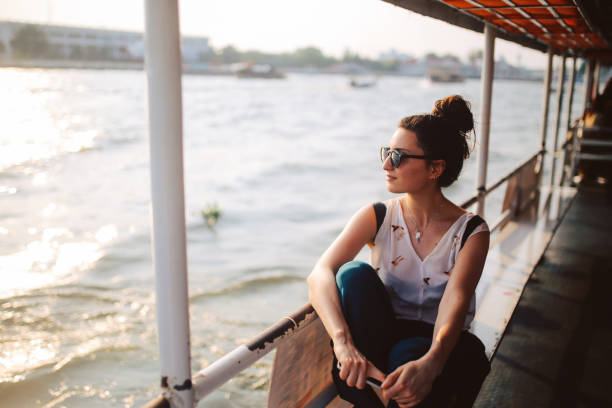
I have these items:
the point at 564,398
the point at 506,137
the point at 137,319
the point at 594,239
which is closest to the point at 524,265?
the point at 594,239

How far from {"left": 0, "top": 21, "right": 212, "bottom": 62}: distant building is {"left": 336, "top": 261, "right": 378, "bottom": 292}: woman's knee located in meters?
76.7

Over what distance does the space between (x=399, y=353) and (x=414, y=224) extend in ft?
1.55

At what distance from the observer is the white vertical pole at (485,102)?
11.0 feet

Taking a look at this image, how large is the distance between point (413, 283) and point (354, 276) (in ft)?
0.85

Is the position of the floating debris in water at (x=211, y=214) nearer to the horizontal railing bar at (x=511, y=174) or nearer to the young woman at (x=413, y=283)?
the horizontal railing bar at (x=511, y=174)

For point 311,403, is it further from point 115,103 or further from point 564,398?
point 115,103

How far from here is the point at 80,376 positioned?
Answer: 10633mm

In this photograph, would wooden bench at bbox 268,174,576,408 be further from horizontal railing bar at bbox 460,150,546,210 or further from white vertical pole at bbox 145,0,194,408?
white vertical pole at bbox 145,0,194,408

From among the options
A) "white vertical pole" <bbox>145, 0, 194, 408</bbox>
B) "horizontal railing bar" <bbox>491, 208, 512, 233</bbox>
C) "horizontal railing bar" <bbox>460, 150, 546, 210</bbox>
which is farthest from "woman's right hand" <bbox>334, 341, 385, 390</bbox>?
"horizontal railing bar" <bbox>491, 208, 512, 233</bbox>

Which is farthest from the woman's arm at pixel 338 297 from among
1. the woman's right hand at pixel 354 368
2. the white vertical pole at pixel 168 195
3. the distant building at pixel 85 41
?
the distant building at pixel 85 41

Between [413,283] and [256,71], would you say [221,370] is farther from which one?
[256,71]

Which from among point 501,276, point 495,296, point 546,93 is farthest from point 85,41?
point 495,296

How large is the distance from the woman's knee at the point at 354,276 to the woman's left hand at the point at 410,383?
292mm

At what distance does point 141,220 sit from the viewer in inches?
953
